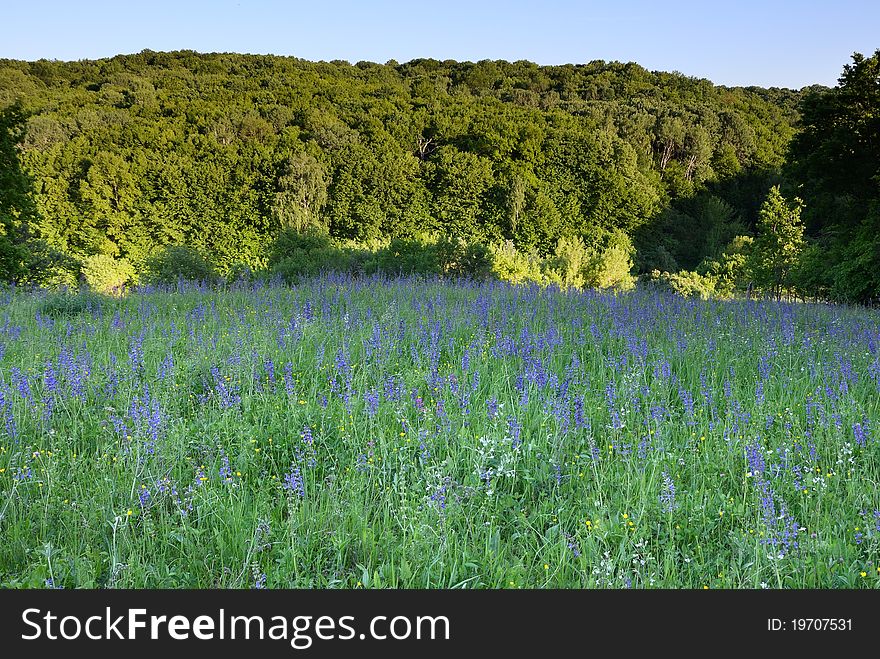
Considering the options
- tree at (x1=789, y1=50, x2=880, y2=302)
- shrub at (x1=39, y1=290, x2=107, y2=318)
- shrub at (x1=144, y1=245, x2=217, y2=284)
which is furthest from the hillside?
shrub at (x1=39, y1=290, x2=107, y2=318)

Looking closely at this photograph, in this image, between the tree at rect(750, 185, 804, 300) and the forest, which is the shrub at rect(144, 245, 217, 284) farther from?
the tree at rect(750, 185, 804, 300)

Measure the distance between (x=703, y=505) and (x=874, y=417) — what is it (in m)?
1.87

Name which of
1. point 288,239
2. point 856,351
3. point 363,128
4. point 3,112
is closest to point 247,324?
point 856,351

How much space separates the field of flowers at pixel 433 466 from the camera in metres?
2.52

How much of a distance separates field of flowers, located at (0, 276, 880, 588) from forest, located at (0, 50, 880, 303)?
1587 centimetres

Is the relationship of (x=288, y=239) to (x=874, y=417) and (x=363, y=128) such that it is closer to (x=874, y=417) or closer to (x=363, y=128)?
(x=874, y=417)

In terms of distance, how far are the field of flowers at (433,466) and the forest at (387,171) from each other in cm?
1587

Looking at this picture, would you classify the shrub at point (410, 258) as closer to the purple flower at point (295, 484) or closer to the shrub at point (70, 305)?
the shrub at point (70, 305)

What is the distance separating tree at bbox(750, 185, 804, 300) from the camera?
22422 millimetres

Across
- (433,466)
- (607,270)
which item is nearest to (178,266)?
(607,270)

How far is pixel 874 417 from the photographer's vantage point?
3986 millimetres

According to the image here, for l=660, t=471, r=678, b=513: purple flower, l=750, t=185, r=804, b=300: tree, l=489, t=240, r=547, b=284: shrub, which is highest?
l=750, t=185, r=804, b=300: tree

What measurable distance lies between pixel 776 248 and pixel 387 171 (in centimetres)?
2389

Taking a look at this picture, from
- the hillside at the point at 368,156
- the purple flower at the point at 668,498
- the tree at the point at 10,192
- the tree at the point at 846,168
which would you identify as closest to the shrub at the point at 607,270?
the tree at the point at 846,168
